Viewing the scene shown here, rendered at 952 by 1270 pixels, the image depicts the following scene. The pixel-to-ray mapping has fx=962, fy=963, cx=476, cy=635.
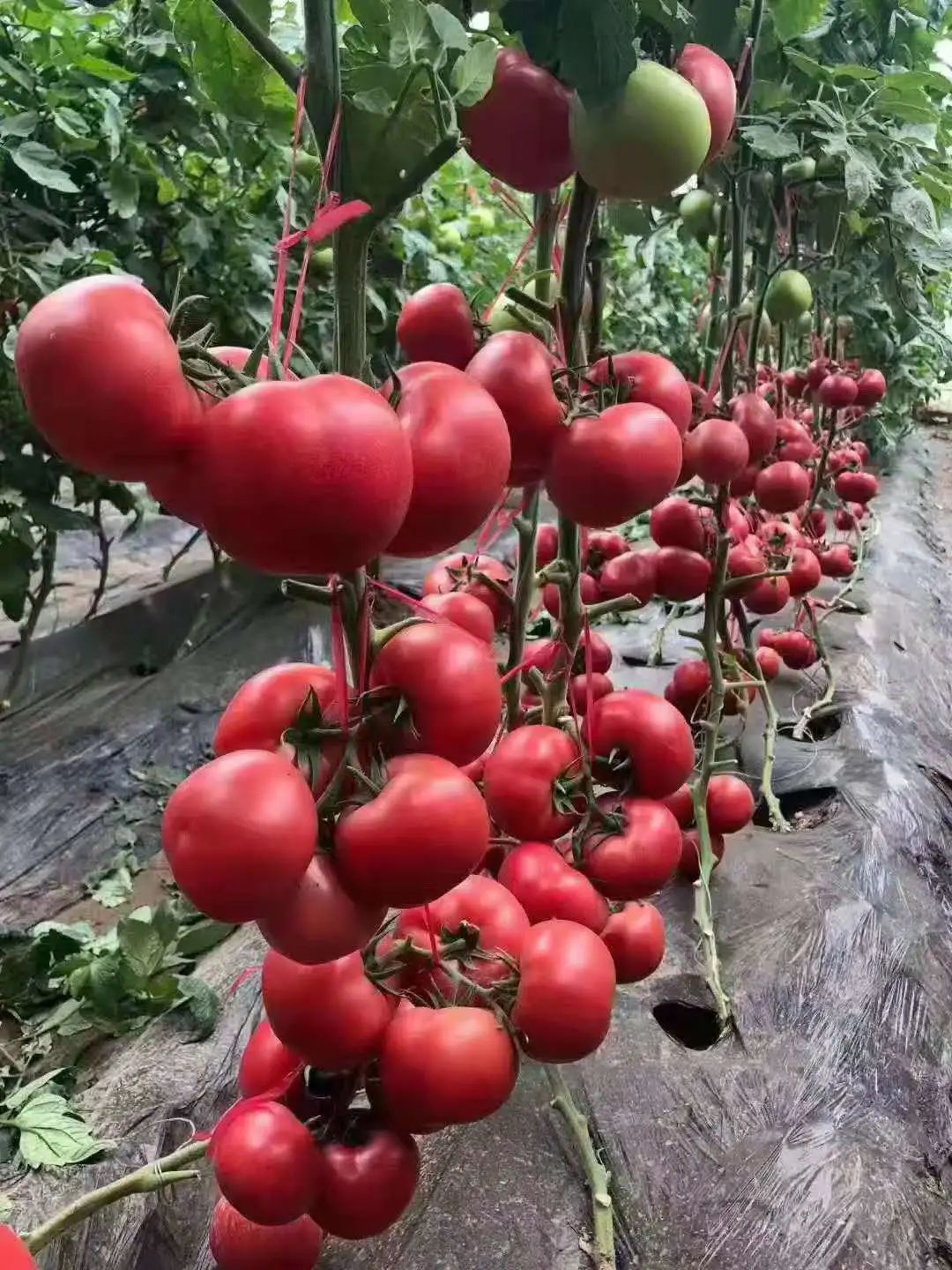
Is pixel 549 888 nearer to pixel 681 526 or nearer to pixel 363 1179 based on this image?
pixel 363 1179

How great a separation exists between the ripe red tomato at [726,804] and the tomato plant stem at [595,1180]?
466 millimetres

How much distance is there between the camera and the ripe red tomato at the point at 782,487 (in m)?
1.42

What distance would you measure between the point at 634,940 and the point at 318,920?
371mm

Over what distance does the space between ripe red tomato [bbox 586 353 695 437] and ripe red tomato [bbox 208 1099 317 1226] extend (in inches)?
20.0

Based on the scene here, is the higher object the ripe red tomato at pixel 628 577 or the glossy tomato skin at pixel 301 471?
the glossy tomato skin at pixel 301 471

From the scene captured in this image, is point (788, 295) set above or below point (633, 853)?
above

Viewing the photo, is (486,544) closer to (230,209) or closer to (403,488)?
(403,488)

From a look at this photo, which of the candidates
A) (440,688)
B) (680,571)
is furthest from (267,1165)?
(680,571)

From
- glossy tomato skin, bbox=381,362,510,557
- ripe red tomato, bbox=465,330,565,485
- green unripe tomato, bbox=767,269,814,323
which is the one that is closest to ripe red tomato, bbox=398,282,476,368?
ripe red tomato, bbox=465,330,565,485

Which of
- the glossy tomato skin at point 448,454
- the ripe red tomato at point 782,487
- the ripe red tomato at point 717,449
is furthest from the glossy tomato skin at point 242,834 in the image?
the ripe red tomato at point 782,487

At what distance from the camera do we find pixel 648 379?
0.67 m

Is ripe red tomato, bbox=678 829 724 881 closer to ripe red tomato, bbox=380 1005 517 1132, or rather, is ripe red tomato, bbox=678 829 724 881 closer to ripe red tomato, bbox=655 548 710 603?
ripe red tomato, bbox=655 548 710 603

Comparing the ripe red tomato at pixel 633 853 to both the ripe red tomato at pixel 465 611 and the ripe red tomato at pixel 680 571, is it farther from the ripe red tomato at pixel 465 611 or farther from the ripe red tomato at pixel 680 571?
the ripe red tomato at pixel 680 571

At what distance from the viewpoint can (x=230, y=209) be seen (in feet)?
7.52
